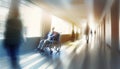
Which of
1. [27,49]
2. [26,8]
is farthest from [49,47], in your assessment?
[26,8]

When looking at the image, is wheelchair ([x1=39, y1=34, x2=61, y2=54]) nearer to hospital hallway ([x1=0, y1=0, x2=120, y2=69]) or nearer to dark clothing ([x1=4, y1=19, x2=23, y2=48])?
hospital hallway ([x1=0, y1=0, x2=120, y2=69])

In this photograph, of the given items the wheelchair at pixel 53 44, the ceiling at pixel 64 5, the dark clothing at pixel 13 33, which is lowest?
the wheelchair at pixel 53 44

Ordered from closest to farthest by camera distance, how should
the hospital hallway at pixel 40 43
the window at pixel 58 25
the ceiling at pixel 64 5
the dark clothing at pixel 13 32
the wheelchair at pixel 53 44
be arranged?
the dark clothing at pixel 13 32 < the hospital hallway at pixel 40 43 < the wheelchair at pixel 53 44 < the ceiling at pixel 64 5 < the window at pixel 58 25

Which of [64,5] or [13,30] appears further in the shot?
[64,5]

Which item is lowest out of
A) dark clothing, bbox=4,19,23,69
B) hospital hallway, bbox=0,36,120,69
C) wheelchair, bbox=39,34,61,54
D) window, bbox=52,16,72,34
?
hospital hallway, bbox=0,36,120,69

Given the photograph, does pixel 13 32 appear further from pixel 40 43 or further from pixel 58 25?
pixel 58 25

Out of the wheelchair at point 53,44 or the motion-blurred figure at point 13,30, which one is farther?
the wheelchair at point 53,44

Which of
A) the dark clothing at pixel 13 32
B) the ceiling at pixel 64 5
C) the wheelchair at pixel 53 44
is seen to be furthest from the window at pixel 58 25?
the dark clothing at pixel 13 32

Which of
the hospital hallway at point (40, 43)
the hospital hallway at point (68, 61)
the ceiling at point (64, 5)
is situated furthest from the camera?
the ceiling at point (64, 5)

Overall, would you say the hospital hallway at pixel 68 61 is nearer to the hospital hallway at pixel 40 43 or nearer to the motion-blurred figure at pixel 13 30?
the hospital hallway at pixel 40 43

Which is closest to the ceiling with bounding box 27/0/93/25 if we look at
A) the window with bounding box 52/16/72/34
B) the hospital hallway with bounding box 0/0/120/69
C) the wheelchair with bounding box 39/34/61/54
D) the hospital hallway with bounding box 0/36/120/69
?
the hospital hallway with bounding box 0/0/120/69

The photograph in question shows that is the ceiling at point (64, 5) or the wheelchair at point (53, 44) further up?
the ceiling at point (64, 5)

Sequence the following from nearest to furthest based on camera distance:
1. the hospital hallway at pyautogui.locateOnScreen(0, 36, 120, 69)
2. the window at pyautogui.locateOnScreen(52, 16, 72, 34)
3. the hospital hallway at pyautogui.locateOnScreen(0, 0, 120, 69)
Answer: the hospital hallway at pyautogui.locateOnScreen(0, 0, 120, 69)
the hospital hallway at pyautogui.locateOnScreen(0, 36, 120, 69)
the window at pyautogui.locateOnScreen(52, 16, 72, 34)

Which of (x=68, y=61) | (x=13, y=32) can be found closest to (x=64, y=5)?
(x=68, y=61)
